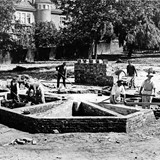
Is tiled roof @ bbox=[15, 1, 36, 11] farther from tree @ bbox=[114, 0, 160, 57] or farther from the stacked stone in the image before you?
the stacked stone

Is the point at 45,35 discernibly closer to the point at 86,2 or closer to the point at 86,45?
the point at 86,45

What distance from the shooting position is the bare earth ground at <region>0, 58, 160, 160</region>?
9.63m

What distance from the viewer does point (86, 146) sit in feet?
34.4

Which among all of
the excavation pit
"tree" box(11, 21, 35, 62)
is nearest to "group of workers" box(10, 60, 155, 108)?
the excavation pit

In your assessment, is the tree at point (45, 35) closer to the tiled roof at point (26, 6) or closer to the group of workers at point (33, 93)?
the tiled roof at point (26, 6)

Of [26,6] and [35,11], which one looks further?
[35,11]

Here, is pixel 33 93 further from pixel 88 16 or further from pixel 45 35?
pixel 45 35

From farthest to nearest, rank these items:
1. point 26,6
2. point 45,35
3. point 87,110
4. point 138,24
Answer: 1. point 26,6
2. point 45,35
3. point 138,24
4. point 87,110

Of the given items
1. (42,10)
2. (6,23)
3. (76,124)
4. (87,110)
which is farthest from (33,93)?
(42,10)

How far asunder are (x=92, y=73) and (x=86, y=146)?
1291cm

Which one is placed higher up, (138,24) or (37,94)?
(138,24)

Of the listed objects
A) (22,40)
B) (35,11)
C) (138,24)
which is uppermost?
(35,11)

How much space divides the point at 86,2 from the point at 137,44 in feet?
52.2

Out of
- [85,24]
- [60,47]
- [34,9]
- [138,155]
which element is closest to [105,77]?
[85,24]
